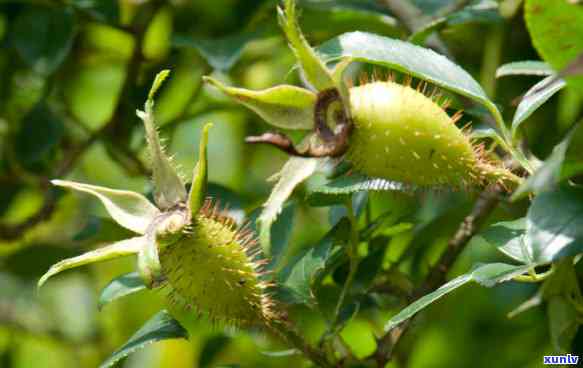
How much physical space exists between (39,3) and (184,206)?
1127 mm

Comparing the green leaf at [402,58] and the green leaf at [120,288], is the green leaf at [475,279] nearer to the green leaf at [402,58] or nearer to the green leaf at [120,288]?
the green leaf at [402,58]

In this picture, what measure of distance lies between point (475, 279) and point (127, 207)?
0.48 meters

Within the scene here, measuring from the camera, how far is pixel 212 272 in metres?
1.27

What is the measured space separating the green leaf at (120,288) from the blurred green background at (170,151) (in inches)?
12.2

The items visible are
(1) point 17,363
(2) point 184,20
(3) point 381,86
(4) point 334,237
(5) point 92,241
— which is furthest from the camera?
(1) point 17,363

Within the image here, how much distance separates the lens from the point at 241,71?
8.44 feet

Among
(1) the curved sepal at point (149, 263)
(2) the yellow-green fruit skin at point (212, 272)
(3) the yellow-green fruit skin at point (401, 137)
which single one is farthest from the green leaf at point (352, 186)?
(1) the curved sepal at point (149, 263)

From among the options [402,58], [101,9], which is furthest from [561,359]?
[101,9]

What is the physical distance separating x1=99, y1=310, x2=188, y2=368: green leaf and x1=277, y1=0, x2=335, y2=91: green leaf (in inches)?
16.0

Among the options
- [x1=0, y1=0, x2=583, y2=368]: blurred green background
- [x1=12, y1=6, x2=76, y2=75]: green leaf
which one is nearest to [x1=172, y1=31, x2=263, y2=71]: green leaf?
[x1=0, y1=0, x2=583, y2=368]: blurred green background

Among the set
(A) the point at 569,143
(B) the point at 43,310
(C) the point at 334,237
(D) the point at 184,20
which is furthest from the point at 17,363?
(A) the point at 569,143

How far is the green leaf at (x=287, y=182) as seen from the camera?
1188 mm

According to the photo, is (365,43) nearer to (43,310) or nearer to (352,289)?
(352,289)

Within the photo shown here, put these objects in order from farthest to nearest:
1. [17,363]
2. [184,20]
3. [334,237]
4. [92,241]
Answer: [17,363] → [184,20] → [92,241] → [334,237]
